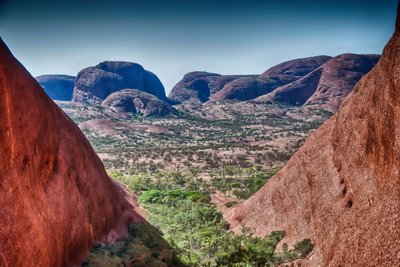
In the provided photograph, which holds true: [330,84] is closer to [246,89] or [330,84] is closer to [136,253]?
[246,89]

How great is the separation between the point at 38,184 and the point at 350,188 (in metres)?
14.8

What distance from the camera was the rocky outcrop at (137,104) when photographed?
152 m

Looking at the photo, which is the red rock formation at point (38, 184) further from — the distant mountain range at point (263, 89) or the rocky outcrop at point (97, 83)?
the rocky outcrop at point (97, 83)

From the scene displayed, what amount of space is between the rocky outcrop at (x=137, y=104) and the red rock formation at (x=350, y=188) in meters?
125

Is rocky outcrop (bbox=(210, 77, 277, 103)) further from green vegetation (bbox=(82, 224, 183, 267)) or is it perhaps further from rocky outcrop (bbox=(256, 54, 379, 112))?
green vegetation (bbox=(82, 224, 183, 267))

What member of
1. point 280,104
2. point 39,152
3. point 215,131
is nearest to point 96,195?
point 39,152

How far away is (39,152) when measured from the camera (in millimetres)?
13992

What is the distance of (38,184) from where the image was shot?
13406mm

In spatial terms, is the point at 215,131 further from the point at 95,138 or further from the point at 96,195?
the point at 96,195

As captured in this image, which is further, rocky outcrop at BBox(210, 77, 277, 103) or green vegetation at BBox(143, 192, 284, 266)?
rocky outcrop at BBox(210, 77, 277, 103)

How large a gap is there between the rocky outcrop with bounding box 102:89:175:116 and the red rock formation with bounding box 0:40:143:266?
435ft

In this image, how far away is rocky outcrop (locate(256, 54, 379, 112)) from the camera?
15050cm

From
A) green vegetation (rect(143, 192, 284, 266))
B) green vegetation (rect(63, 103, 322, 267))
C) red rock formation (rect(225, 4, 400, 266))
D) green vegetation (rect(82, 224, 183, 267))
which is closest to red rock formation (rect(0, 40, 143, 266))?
green vegetation (rect(82, 224, 183, 267))

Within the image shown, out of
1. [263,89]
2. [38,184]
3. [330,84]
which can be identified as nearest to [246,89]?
[263,89]
